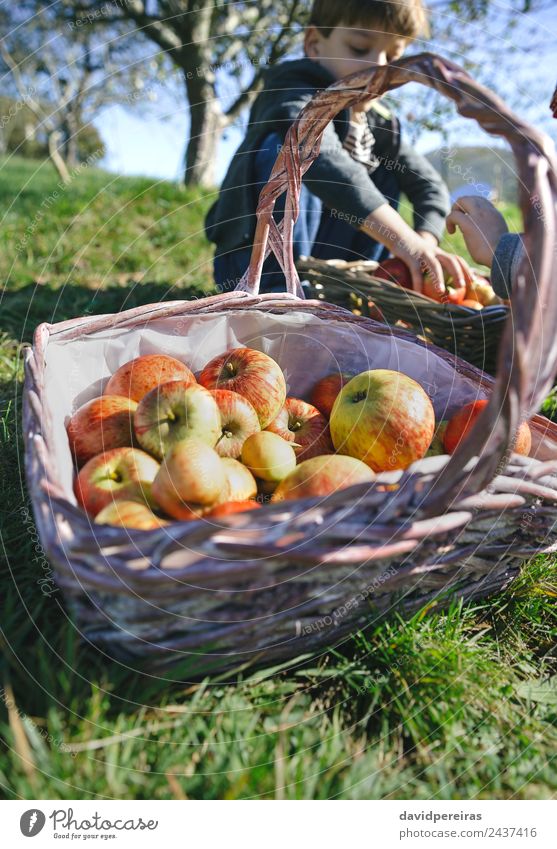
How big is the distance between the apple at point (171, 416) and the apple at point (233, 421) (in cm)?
10

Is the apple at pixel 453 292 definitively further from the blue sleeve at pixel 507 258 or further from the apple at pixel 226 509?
the apple at pixel 226 509

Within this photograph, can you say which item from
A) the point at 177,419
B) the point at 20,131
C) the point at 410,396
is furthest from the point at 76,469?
the point at 20,131

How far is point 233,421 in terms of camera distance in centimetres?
155

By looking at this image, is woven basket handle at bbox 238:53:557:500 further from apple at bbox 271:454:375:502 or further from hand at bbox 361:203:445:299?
hand at bbox 361:203:445:299

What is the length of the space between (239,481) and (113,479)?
274mm

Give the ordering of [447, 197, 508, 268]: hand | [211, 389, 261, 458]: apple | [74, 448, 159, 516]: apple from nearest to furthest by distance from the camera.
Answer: [74, 448, 159, 516]: apple, [211, 389, 261, 458]: apple, [447, 197, 508, 268]: hand

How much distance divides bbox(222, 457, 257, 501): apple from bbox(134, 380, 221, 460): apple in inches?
→ 3.7

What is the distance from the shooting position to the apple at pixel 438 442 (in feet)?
5.35

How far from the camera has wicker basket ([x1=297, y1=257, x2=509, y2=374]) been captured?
2150mm

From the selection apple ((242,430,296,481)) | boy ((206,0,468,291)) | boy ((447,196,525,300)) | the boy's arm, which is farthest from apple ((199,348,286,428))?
the boy's arm

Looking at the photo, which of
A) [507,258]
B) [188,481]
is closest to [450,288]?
[507,258]

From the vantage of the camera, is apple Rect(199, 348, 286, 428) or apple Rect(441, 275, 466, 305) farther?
apple Rect(441, 275, 466, 305)

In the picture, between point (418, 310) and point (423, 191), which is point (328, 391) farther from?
point (423, 191)

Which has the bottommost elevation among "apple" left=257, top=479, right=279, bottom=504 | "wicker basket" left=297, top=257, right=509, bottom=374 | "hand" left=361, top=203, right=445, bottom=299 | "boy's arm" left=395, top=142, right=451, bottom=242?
"apple" left=257, top=479, right=279, bottom=504
